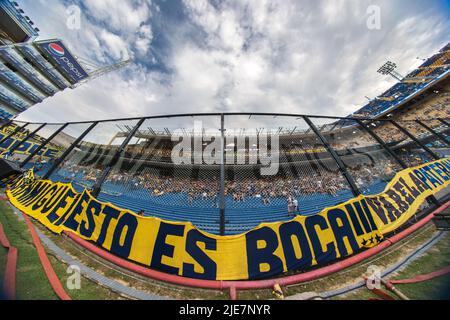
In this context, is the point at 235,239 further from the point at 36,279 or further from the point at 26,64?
the point at 26,64

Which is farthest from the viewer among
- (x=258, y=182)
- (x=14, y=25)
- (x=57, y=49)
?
(x=57, y=49)

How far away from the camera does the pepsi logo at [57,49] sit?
3049 cm

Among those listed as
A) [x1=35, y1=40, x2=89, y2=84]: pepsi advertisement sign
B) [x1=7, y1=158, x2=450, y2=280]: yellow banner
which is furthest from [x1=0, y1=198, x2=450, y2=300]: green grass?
[x1=35, y1=40, x2=89, y2=84]: pepsi advertisement sign

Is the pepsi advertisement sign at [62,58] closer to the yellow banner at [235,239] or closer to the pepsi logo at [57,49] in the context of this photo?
the pepsi logo at [57,49]

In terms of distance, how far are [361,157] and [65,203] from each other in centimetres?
2465

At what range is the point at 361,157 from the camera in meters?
18.0

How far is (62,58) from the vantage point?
1298 inches

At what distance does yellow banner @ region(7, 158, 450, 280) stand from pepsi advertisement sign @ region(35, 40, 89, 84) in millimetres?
46704

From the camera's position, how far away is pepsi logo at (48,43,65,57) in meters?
30.5

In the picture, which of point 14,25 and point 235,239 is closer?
point 235,239

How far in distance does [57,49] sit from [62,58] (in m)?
1.72

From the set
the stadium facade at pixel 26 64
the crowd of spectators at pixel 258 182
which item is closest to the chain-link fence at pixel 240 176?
the crowd of spectators at pixel 258 182

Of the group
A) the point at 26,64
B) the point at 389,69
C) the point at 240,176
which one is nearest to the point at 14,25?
the point at 26,64
